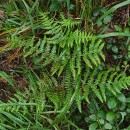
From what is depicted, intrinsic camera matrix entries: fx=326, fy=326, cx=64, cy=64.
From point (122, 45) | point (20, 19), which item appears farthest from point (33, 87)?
point (122, 45)

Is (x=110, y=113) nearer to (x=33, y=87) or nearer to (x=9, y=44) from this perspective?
(x=33, y=87)

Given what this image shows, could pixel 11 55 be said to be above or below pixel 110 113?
above

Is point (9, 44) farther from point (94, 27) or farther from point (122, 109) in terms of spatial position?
point (122, 109)

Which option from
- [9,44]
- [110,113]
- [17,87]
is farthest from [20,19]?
[110,113]

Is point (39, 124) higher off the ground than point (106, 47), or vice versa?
point (106, 47)

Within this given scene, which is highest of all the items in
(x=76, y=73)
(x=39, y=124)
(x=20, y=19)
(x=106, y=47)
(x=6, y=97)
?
(x=20, y=19)

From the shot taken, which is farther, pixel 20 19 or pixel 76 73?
pixel 20 19
